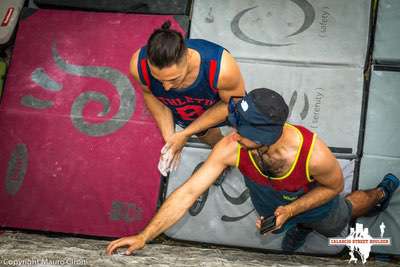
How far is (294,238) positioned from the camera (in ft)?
11.8

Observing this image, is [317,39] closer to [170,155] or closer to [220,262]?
[170,155]

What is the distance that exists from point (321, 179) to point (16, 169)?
285cm

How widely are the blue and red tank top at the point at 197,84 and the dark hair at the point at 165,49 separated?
10.9 inches

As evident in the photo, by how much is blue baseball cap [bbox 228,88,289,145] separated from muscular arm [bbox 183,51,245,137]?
1.64 feet

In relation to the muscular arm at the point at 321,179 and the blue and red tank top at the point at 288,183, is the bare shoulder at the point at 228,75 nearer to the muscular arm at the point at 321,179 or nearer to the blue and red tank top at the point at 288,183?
the blue and red tank top at the point at 288,183

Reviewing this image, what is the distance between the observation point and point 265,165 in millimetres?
2568

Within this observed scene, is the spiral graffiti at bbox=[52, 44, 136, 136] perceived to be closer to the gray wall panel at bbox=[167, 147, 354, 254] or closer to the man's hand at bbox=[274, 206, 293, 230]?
the gray wall panel at bbox=[167, 147, 354, 254]

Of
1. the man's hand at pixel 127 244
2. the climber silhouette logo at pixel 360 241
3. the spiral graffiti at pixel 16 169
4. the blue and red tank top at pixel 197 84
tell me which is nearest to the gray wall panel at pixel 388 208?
the climber silhouette logo at pixel 360 241

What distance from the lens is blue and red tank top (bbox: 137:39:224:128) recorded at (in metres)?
2.77

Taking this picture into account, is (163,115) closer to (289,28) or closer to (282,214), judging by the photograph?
(282,214)

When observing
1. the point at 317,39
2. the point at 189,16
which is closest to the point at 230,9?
the point at 189,16

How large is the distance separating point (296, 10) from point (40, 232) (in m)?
3.11

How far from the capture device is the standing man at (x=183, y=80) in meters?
2.51

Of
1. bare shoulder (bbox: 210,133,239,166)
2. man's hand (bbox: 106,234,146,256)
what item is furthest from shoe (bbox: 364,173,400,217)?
man's hand (bbox: 106,234,146,256)
